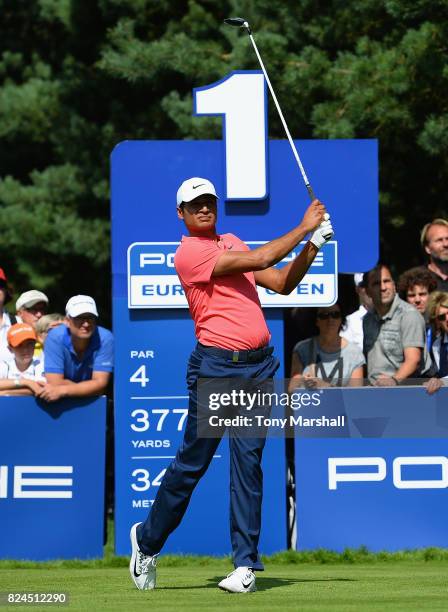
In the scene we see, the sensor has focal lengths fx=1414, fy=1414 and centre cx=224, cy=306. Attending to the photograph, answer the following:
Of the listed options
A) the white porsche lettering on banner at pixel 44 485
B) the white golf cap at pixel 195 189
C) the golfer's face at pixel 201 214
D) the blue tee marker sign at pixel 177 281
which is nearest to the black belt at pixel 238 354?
the golfer's face at pixel 201 214

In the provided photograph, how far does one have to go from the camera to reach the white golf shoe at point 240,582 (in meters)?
7.21

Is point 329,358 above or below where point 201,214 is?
below

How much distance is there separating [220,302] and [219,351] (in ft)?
0.85

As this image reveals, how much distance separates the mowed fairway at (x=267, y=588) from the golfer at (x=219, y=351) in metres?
0.26

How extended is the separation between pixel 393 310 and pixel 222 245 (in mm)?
3151

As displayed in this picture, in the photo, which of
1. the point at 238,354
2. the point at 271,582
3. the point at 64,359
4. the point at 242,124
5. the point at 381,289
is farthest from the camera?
the point at 381,289

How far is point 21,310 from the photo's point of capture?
1202 centimetres

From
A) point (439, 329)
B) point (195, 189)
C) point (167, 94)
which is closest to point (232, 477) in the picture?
point (195, 189)

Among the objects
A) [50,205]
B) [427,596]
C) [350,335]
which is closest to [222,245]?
[427,596]

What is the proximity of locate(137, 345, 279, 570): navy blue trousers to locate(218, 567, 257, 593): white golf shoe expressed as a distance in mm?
61

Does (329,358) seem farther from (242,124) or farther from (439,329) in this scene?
(242,124)

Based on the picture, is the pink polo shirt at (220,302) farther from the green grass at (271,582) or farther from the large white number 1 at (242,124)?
the large white number 1 at (242,124)

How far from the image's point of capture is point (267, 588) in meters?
7.45

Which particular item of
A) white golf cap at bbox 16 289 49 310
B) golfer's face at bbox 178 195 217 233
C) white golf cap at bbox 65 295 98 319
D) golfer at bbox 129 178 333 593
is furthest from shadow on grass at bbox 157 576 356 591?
white golf cap at bbox 16 289 49 310
